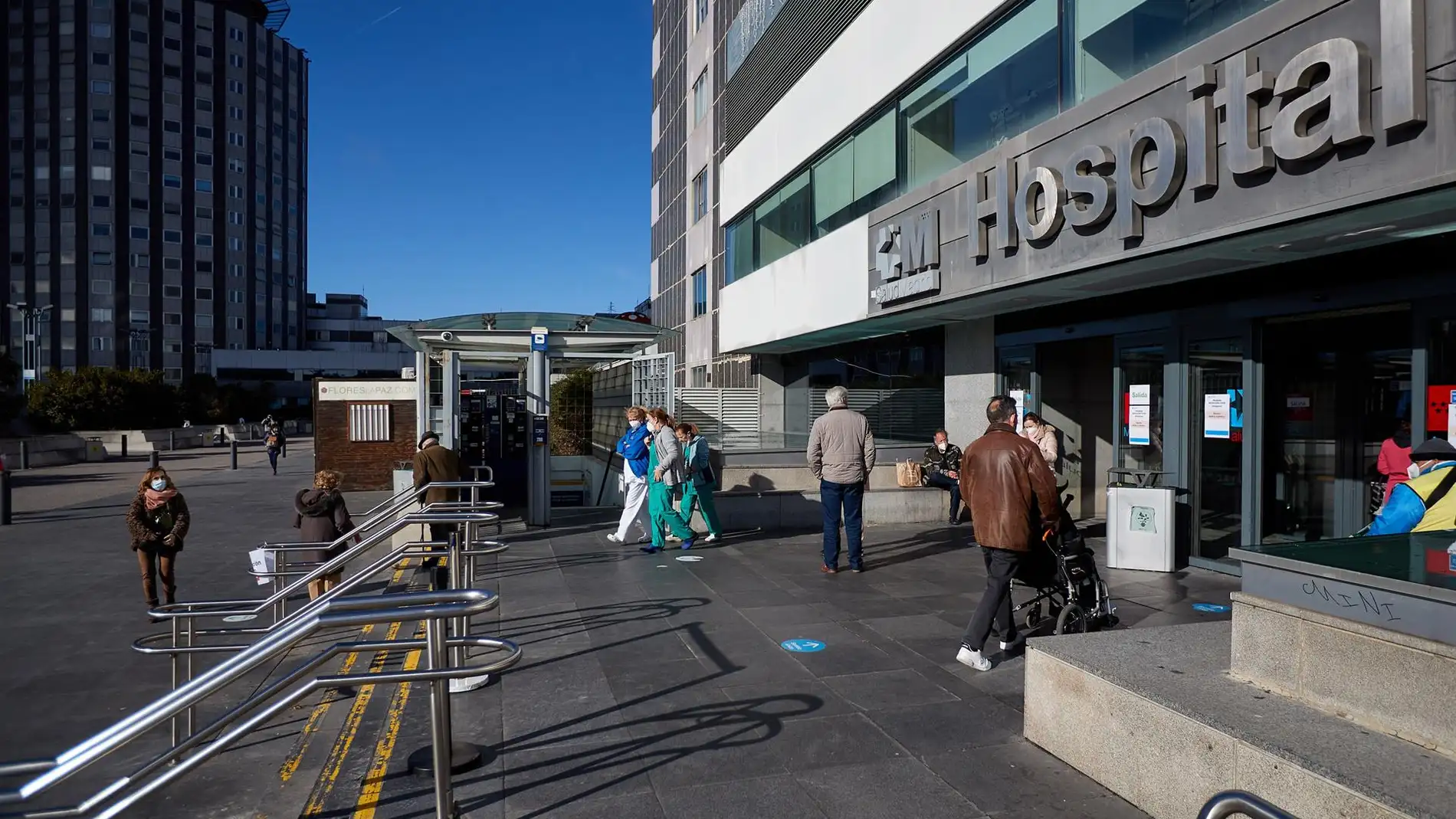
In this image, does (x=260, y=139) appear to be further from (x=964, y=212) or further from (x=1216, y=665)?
(x=1216, y=665)

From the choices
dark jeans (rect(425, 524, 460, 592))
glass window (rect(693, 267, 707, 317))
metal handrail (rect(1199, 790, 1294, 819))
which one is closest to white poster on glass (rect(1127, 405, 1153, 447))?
dark jeans (rect(425, 524, 460, 592))

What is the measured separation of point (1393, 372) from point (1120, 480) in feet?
10.1

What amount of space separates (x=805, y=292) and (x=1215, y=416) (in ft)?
31.7

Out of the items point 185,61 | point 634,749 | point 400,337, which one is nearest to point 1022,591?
point 634,749

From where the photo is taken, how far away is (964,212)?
12.0 m

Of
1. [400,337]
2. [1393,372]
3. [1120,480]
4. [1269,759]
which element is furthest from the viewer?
[400,337]

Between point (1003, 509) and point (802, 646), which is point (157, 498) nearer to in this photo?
point (802, 646)

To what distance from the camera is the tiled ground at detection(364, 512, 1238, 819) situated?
167 inches

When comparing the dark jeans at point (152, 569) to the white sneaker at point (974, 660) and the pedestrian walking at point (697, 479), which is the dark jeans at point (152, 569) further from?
the white sneaker at point (974, 660)

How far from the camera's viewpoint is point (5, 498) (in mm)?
16875

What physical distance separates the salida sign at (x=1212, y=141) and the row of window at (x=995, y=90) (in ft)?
2.92

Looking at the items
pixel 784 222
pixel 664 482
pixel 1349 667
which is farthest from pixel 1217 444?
pixel 784 222

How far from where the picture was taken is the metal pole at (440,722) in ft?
12.8

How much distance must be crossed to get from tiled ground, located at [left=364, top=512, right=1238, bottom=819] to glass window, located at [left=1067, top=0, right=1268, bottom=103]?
520cm
